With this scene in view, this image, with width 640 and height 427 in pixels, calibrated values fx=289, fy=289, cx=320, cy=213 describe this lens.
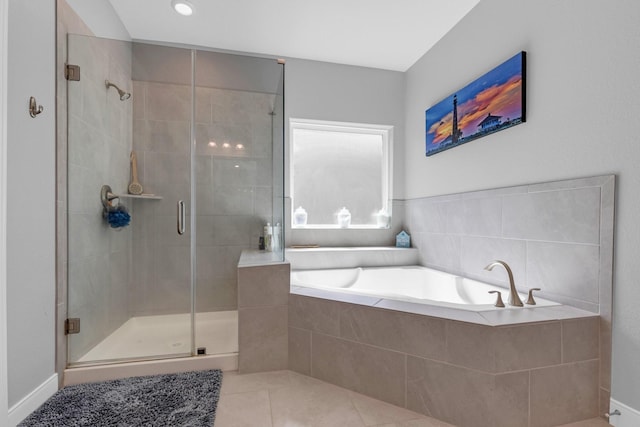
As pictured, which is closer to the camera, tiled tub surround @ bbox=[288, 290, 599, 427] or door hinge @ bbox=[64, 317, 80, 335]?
tiled tub surround @ bbox=[288, 290, 599, 427]

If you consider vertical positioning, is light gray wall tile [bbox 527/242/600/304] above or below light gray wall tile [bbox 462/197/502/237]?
below

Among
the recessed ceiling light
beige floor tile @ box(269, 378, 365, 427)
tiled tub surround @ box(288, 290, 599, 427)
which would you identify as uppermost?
the recessed ceiling light

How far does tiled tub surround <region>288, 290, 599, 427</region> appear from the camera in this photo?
4.09 feet

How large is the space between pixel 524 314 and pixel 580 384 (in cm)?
38

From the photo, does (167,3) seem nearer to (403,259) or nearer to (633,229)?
(403,259)

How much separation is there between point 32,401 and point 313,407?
4.32 feet

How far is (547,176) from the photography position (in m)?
1.62

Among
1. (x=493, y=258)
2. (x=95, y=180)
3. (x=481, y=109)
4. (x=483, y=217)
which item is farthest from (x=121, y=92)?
(x=493, y=258)

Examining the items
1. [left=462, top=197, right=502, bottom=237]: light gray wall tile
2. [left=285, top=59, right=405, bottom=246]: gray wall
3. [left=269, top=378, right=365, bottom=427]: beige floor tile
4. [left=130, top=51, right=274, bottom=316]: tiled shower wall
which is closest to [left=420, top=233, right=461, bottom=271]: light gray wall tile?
[left=462, top=197, right=502, bottom=237]: light gray wall tile

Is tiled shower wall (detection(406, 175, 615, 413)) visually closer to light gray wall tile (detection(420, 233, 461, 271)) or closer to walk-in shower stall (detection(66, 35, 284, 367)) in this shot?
light gray wall tile (detection(420, 233, 461, 271))

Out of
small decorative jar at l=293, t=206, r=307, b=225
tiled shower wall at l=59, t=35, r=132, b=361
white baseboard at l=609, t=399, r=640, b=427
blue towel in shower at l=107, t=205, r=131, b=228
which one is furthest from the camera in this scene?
small decorative jar at l=293, t=206, r=307, b=225

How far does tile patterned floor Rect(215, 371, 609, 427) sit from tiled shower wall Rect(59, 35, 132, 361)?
1025mm

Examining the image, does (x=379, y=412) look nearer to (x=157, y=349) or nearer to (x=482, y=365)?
(x=482, y=365)

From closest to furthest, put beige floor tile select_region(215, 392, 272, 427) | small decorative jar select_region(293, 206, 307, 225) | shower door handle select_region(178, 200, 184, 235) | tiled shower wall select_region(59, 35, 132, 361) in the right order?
beige floor tile select_region(215, 392, 272, 427)
tiled shower wall select_region(59, 35, 132, 361)
shower door handle select_region(178, 200, 184, 235)
small decorative jar select_region(293, 206, 307, 225)
